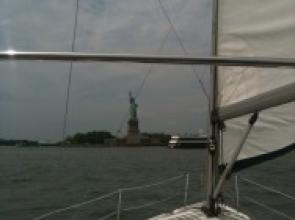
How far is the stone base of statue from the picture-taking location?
4.28 meters

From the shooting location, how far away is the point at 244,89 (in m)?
3.93

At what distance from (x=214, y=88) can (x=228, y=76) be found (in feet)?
0.40

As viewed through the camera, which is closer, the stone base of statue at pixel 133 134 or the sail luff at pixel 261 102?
the sail luff at pixel 261 102

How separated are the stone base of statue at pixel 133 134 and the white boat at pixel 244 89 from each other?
1.83 feet

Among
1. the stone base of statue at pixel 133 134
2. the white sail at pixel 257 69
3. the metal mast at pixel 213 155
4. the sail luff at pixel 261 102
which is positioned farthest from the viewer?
the stone base of statue at pixel 133 134

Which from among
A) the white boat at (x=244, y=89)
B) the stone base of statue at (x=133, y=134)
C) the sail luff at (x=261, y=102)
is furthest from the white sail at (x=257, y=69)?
the stone base of statue at (x=133, y=134)

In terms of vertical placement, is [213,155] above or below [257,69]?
below

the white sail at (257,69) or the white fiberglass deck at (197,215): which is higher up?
the white sail at (257,69)

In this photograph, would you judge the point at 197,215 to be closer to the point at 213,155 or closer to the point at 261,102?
the point at 213,155

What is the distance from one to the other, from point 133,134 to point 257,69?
1001mm

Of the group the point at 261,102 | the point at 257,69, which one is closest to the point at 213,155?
the point at 257,69

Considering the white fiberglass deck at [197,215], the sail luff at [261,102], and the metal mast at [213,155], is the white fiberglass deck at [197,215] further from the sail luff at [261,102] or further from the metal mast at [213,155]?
the sail luff at [261,102]

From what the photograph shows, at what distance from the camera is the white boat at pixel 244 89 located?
372cm

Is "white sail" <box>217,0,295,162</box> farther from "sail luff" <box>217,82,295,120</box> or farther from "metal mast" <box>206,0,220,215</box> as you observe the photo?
"sail luff" <box>217,82,295,120</box>
